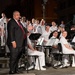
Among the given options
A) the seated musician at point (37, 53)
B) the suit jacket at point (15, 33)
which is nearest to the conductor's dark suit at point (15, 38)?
the suit jacket at point (15, 33)

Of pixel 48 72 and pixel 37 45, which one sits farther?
pixel 37 45

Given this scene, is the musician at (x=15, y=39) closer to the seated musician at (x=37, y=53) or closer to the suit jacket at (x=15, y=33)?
the suit jacket at (x=15, y=33)

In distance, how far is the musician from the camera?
10438 millimetres

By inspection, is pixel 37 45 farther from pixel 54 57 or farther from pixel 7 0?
pixel 7 0

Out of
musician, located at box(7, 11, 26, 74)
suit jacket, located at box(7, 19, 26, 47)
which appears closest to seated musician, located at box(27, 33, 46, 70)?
musician, located at box(7, 11, 26, 74)

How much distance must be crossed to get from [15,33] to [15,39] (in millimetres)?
188

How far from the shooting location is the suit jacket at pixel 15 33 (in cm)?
1044

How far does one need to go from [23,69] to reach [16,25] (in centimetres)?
207

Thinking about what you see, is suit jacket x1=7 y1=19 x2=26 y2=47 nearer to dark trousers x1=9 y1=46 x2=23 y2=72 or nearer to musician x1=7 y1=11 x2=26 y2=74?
musician x1=7 y1=11 x2=26 y2=74

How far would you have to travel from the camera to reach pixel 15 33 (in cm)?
1052

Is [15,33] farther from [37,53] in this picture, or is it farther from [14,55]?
[37,53]

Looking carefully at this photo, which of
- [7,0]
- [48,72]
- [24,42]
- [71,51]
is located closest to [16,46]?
[24,42]

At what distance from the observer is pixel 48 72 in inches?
445

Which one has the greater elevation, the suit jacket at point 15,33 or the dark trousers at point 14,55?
the suit jacket at point 15,33
